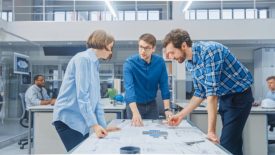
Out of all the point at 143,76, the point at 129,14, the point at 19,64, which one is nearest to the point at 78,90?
the point at 143,76

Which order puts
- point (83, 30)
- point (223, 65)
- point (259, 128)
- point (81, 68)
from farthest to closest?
1. point (83, 30)
2. point (259, 128)
3. point (223, 65)
4. point (81, 68)

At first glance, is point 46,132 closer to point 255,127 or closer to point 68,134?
point 68,134

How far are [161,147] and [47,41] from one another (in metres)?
7.30

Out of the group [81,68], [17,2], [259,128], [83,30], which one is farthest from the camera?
[17,2]

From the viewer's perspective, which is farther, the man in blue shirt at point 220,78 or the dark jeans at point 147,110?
the dark jeans at point 147,110

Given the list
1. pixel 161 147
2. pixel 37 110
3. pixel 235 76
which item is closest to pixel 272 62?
pixel 37 110

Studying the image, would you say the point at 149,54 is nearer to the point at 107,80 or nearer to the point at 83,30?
the point at 83,30

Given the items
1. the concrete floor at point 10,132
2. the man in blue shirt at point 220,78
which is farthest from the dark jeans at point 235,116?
the concrete floor at point 10,132

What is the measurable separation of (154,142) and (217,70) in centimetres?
53

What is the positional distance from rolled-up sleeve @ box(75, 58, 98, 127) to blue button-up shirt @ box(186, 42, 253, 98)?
2.01 ft

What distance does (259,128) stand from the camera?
3408mm

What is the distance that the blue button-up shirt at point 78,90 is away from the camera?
1659 mm

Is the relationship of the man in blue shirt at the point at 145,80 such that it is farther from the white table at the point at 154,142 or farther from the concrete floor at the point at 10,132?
the concrete floor at the point at 10,132

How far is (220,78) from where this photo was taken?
1.82 m
